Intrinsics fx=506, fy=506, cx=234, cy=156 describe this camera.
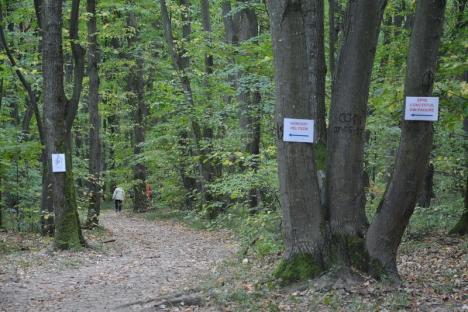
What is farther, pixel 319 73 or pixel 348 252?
pixel 319 73

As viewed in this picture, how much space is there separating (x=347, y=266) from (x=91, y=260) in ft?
23.0

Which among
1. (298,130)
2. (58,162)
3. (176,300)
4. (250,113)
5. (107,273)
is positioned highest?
(250,113)

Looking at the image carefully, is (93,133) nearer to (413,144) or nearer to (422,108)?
(413,144)

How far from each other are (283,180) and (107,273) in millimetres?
5316

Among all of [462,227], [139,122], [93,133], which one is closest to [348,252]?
[462,227]

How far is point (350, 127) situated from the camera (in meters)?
6.56

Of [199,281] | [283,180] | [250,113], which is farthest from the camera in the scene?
[250,113]

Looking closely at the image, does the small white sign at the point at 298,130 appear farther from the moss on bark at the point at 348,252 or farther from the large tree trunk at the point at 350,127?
the moss on bark at the point at 348,252

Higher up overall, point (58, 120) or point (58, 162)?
point (58, 120)

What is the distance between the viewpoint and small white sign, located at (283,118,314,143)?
249 inches

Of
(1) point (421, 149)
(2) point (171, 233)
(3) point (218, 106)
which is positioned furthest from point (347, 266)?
(3) point (218, 106)

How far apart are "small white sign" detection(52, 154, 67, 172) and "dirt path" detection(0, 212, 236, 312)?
1948 millimetres

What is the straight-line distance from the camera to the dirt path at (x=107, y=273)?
7.88 m

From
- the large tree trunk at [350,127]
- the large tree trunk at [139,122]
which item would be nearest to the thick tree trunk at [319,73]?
the large tree trunk at [350,127]
